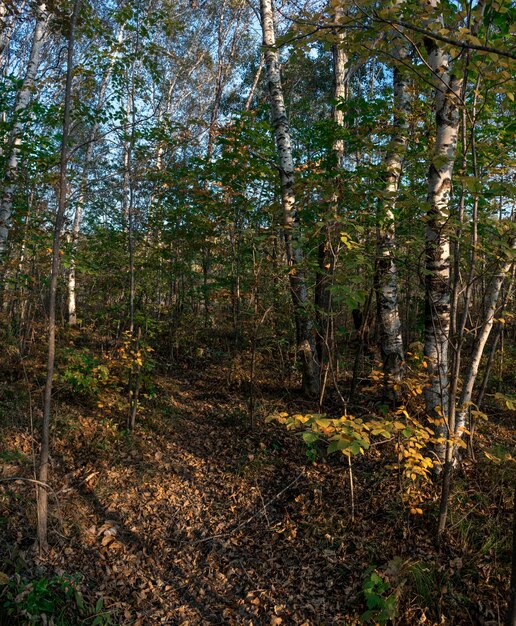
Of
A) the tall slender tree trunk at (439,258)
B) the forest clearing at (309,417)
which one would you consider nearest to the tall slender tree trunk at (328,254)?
the forest clearing at (309,417)

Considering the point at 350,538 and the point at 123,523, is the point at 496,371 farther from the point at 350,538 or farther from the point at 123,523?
the point at 123,523

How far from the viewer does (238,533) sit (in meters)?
3.75

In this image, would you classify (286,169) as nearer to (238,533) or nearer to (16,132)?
(238,533)

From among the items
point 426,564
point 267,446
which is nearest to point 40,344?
point 267,446

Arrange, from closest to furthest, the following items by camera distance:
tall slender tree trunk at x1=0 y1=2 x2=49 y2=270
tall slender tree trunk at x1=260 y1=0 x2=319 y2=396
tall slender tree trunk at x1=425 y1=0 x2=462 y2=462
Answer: tall slender tree trunk at x1=425 y1=0 x2=462 y2=462 < tall slender tree trunk at x1=260 y1=0 x2=319 y2=396 < tall slender tree trunk at x1=0 y1=2 x2=49 y2=270

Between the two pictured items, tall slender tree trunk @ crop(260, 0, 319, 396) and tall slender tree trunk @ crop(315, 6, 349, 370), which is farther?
tall slender tree trunk @ crop(260, 0, 319, 396)

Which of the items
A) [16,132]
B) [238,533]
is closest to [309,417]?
[238,533]

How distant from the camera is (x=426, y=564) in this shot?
9.79 ft

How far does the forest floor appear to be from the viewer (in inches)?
113

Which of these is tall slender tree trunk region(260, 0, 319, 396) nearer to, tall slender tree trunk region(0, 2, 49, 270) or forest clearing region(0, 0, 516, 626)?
forest clearing region(0, 0, 516, 626)

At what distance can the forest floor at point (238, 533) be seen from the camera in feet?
9.40

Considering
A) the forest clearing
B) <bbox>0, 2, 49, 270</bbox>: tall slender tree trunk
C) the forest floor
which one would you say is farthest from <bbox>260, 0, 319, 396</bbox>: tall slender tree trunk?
<bbox>0, 2, 49, 270</bbox>: tall slender tree trunk

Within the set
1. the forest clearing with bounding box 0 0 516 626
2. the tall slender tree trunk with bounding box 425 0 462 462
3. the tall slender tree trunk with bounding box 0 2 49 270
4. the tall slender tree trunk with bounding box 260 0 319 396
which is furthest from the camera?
the tall slender tree trunk with bounding box 0 2 49 270

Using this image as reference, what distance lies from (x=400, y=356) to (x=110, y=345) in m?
6.67
